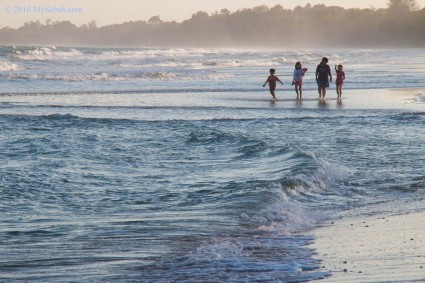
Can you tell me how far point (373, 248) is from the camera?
604cm

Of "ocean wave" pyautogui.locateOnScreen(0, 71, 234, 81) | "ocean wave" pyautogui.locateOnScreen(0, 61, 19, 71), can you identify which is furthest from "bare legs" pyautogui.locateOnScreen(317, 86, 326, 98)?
"ocean wave" pyautogui.locateOnScreen(0, 61, 19, 71)

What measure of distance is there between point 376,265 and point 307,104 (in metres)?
16.4

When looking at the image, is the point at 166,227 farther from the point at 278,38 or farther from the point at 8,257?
the point at 278,38

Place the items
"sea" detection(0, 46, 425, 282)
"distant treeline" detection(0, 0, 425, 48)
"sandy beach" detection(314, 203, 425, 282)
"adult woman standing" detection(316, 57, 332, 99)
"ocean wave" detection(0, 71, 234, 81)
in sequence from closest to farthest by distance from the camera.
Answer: "sandy beach" detection(314, 203, 425, 282) < "sea" detection(0, 46, 425, 282) < "adult woman standing" detection(316, 57, 332, 99) < "ocean wave" detection(0, 71, 234, 81) < "distant treeline" detection(0, 0, 425, 48)

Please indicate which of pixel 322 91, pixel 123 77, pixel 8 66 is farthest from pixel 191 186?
pixel 8 66

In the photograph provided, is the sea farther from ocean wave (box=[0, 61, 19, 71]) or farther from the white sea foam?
ocean wave (box=[0, 61, 19, 71])

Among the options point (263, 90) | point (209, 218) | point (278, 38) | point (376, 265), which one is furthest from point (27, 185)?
point (278, 38)

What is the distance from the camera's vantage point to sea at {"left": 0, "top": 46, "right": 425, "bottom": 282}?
5.88m

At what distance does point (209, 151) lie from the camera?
1198cm

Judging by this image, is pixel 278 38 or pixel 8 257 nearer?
pixel 8 257

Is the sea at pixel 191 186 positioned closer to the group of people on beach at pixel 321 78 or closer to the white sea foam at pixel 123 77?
the group of people on beach at pixel 321 78

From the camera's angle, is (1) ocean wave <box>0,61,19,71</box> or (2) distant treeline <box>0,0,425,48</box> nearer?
(1) ocean wave <box>0,61,19,71</box>

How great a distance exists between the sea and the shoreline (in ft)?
0.46

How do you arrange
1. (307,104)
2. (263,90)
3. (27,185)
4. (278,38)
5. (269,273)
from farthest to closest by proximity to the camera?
1. (278,38)
2. (263,90)
3. (307,104)
4. (27,185)
5. (269,273)
